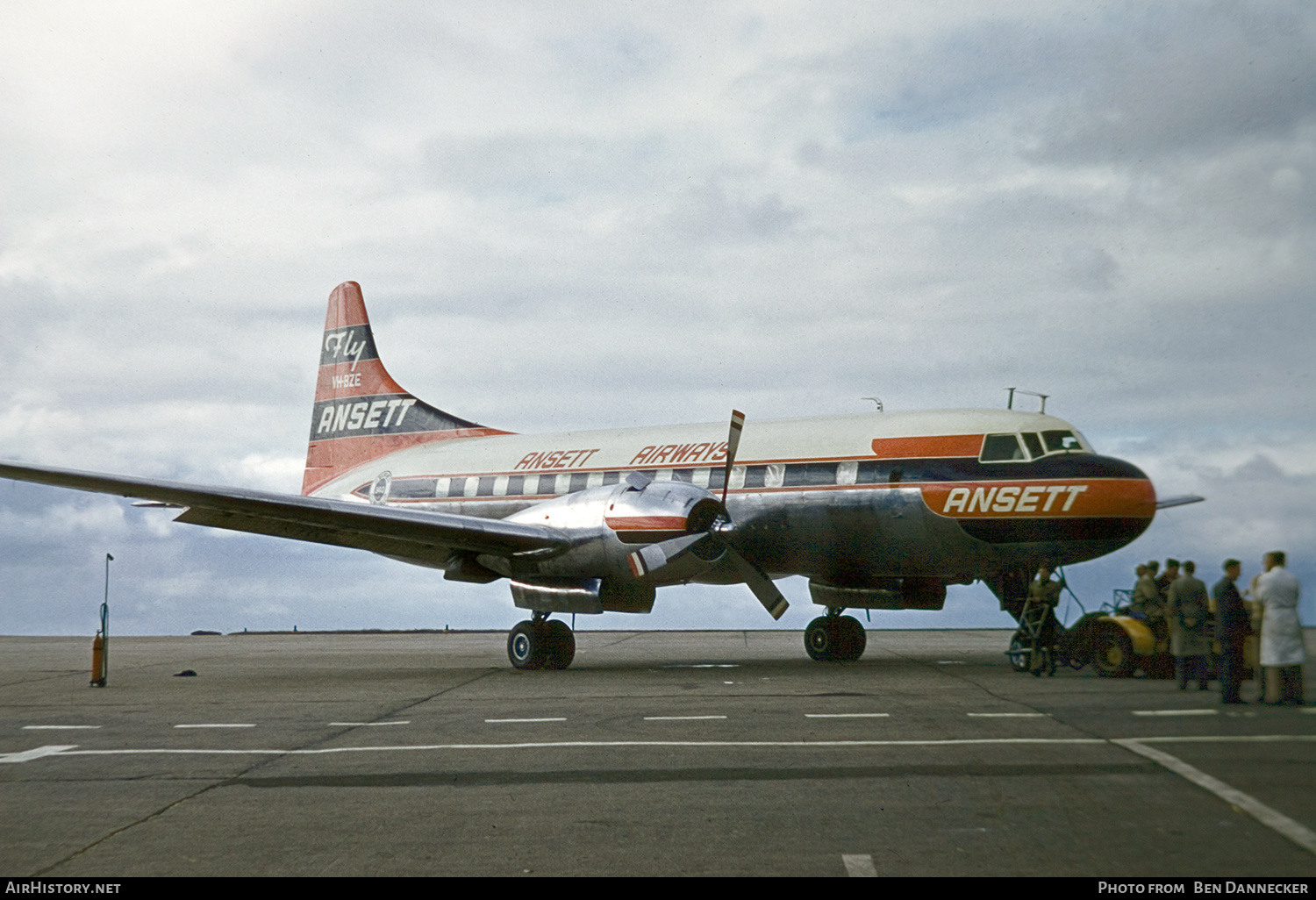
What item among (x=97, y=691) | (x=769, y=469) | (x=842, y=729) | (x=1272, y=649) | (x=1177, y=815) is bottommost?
(x=97, y=691)

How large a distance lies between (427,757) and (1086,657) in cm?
922

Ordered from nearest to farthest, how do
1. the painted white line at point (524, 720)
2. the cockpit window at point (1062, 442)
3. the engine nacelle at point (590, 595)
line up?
the painted white line at point (524, 720)
the cockpit window at point (1062, 442)
the engine nacelle at point (590, 595)

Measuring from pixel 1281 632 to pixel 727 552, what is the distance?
12.2 m

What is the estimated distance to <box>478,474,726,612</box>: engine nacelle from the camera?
1678cm

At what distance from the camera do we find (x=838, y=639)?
19.8 m

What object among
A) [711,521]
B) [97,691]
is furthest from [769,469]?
[97,691]

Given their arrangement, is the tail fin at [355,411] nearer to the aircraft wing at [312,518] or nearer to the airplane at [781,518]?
the airplane at [781,518]

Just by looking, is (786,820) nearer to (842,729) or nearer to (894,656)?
(842,729)

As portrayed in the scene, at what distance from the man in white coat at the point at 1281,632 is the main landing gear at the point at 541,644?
44.1 ft

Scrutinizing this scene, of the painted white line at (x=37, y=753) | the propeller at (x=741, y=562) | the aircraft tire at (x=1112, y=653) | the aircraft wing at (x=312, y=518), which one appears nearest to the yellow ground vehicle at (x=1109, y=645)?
the aircraft tire at (x=1112, y=653)

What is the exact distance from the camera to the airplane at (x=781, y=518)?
52.0 feet

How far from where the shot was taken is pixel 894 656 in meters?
21.5

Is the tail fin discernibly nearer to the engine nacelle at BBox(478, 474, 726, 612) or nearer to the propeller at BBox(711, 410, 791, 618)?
the engine nacelle at BBox(478, 474, 726, 612)
